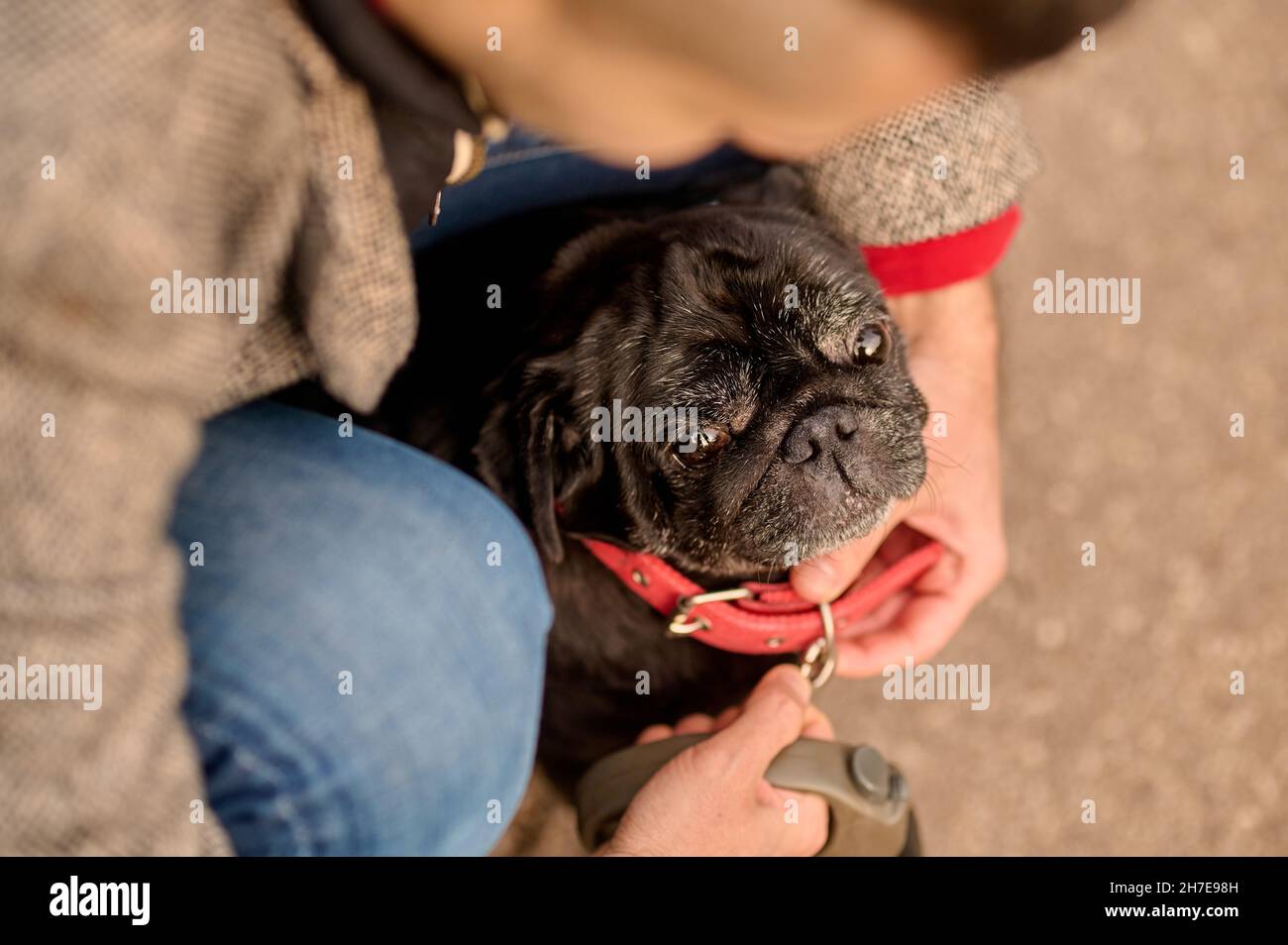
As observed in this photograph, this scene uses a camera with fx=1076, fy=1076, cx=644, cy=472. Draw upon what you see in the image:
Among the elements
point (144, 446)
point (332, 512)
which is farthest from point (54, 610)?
point (332, 512)

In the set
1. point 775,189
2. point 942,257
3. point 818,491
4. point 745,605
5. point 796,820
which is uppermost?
point 775,189

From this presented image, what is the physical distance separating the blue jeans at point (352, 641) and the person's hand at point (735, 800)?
202 millimetres

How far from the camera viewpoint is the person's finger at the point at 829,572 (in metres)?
1.61

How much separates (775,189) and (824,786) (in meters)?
0.94

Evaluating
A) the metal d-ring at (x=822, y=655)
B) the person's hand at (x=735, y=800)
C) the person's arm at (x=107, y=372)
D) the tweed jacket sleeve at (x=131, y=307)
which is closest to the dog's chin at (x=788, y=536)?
the metal d-ring at (x=822, y=655)

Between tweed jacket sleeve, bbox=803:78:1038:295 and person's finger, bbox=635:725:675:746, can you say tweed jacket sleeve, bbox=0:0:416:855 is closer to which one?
person's finger, bbox=635:725:675:746

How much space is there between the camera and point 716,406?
1.45m

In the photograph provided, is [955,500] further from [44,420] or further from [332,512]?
[44,420]

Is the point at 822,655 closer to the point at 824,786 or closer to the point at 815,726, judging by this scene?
the point at 815,726

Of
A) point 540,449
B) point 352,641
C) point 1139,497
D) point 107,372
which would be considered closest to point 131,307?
point 107,372

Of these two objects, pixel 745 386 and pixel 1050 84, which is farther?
pixel 1050 84
